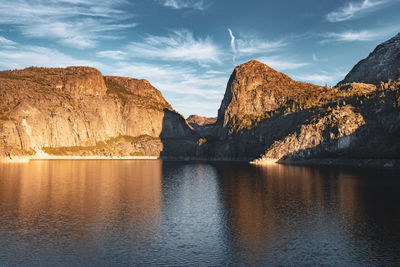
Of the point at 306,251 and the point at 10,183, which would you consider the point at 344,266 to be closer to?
the point at 306,251

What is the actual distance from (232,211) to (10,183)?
7358cm

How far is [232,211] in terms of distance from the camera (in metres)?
62.9

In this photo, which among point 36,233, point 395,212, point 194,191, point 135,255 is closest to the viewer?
point 135,255

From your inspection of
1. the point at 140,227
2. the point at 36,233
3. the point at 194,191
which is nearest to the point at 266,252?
the point at 140,227

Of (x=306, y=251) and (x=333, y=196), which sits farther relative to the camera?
(x=333, y=196)

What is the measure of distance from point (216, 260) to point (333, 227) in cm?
2265

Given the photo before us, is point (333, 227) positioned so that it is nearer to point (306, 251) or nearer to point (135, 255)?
point (306, 251)

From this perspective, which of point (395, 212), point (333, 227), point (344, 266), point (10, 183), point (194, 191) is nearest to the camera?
point (344, 266)

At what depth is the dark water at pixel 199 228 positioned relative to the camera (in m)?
37.7

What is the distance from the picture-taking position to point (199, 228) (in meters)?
50.6

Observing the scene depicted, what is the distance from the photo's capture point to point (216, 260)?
36.8 metres

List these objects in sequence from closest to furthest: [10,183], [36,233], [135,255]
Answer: [135,255] < [36,233] < [10,183]

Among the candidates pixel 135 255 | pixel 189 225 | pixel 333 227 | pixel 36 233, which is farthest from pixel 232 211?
pixel 36 233

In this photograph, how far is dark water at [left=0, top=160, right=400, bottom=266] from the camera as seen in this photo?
37688mm
